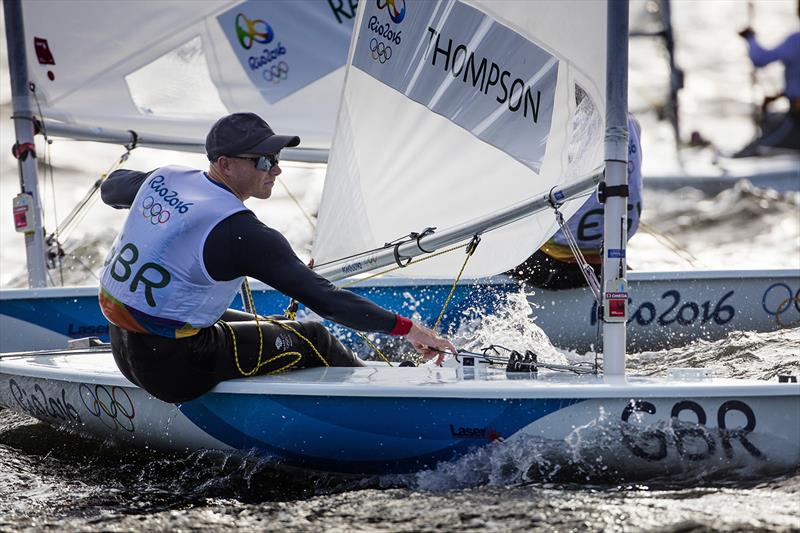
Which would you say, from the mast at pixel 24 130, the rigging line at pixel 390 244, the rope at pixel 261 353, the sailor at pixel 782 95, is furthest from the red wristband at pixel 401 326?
the sailor at pixel 782 95

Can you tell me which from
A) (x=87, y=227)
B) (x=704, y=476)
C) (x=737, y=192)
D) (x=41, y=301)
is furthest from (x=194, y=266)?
(x=737, y=192)

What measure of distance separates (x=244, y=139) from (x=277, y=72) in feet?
9.20

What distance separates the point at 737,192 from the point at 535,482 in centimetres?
920

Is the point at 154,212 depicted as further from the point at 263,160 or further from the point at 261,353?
the point at 261,353

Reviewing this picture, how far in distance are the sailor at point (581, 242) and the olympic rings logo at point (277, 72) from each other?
1.61 metres

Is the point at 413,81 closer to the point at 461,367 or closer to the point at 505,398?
the point at 461,367

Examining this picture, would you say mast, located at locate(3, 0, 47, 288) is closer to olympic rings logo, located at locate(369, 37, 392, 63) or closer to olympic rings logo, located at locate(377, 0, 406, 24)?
olympic rings logo, located at locate(369, 37, 392, 63)

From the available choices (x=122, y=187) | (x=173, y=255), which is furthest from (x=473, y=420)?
(x=122, y=187)

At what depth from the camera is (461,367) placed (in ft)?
10.7

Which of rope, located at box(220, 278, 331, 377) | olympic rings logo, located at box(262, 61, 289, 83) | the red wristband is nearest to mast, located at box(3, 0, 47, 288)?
olympic rings logo, located at box(262, 61, 289, 83)

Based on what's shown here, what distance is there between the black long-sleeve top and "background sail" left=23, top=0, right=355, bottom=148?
291 cm

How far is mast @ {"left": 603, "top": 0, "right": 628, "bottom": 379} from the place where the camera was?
303 cm

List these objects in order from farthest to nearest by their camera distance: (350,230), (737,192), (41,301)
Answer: (737,192) < (41,301) < (350,230)

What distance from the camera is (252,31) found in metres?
5.73
